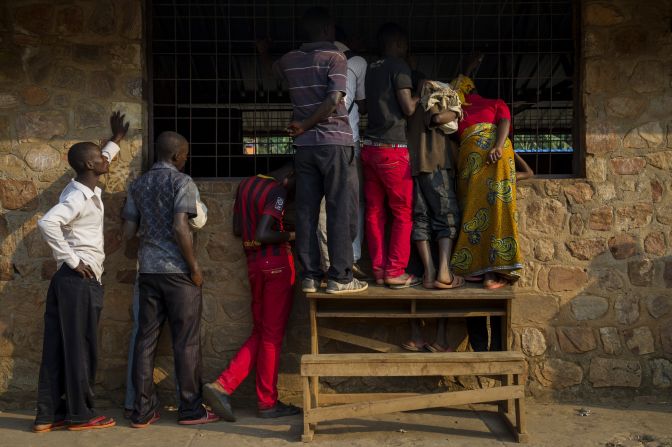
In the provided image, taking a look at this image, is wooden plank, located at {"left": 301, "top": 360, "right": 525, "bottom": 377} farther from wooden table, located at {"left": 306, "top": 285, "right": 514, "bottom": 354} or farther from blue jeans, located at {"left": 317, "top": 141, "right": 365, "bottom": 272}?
blue jeans, located at {"left": 317, "top": 141, "right": 365, "bottom": 272}

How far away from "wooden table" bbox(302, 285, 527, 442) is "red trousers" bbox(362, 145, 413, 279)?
0.19 metres

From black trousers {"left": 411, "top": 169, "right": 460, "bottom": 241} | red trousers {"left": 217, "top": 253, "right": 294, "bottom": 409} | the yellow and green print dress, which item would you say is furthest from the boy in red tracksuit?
the yellow and green print dress

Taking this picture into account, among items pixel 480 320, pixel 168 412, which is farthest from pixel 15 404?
pixel 480 320

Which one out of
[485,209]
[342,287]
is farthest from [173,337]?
[485,209]

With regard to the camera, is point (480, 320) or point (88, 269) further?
point (480, 320)

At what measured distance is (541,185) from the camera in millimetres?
5465

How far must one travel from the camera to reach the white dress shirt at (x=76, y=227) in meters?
4.68

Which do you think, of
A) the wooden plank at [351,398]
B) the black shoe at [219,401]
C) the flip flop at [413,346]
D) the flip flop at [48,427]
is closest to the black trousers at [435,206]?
the flip flop at [413,346]

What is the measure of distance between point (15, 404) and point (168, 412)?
113cm

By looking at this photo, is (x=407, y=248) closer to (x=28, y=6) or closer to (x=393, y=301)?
(x=393, y=301)

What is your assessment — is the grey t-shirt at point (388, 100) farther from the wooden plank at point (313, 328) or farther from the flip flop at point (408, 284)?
the wooden plank at point (313, 328)

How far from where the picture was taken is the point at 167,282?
4.99 m

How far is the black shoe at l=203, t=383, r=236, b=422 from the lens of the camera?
510cm

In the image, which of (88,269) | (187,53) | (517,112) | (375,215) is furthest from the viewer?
(517,112)
